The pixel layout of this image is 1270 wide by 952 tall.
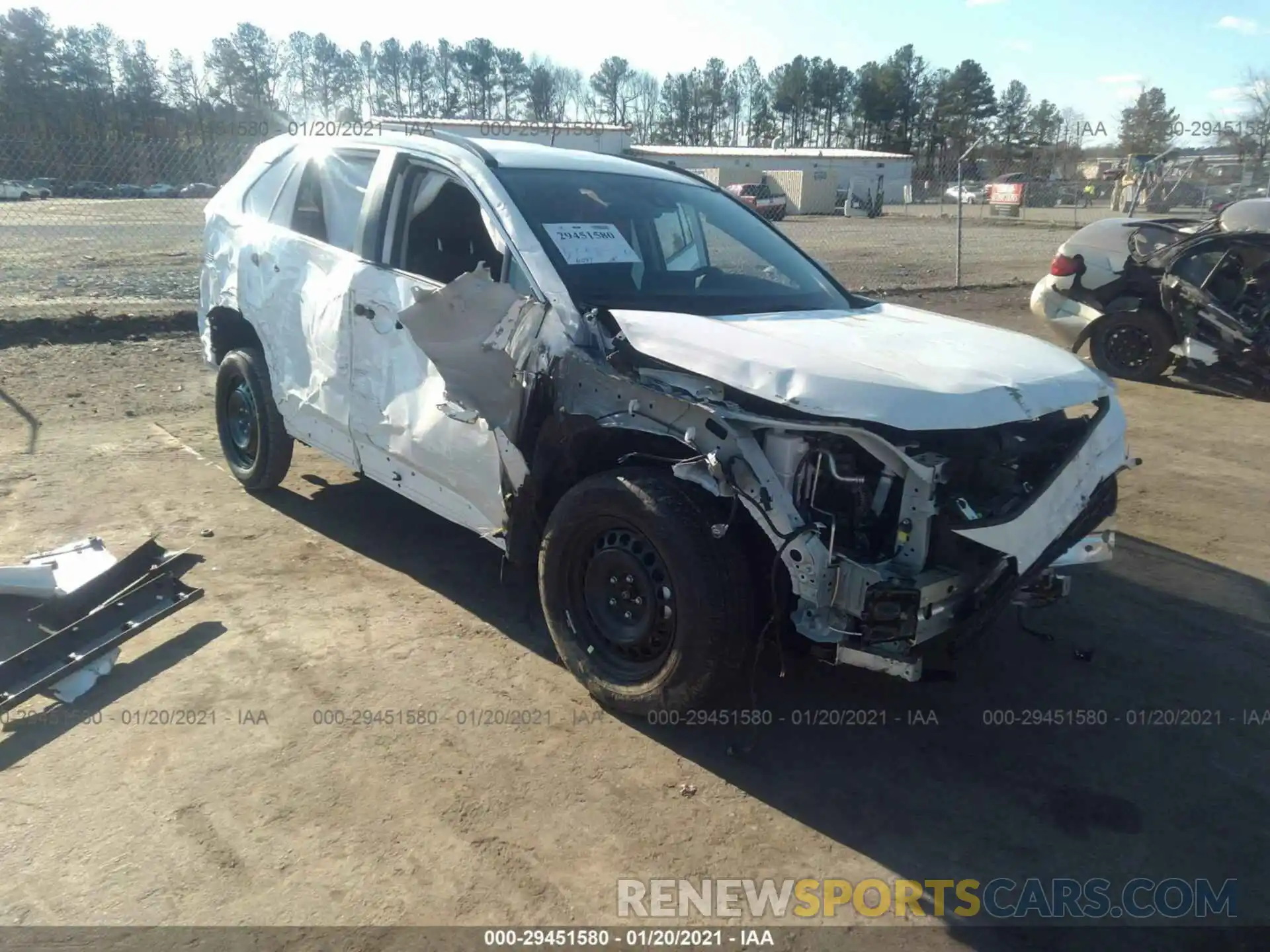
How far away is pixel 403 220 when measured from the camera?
443cm

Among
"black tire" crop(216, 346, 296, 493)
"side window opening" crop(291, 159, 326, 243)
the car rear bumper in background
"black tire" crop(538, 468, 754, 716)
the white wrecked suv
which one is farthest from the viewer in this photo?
the car rear bumper in background

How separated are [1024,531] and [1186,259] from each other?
768 cm

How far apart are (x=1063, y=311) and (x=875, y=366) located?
8037mm

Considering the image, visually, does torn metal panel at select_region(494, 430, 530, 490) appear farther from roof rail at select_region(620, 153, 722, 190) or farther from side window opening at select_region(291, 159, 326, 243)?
roof rail at select_region(620, 153, 722, 190)

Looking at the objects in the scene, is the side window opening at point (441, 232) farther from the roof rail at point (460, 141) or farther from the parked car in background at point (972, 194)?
the parked car in background at point (972, 194)

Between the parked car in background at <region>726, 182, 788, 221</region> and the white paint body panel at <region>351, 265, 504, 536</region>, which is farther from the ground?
the parked car in background at <region>726, 182, 788, 221</region>

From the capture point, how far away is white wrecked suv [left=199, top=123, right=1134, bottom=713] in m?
3.04

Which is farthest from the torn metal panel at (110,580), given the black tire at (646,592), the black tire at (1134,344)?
the black tire at (1134,344)

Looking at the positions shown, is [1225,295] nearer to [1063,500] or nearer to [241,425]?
[1063,500]

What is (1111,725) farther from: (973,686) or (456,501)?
(456,501)

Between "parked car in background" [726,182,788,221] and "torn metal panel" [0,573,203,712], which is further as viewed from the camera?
"parked car in background" [726,182,788,221]

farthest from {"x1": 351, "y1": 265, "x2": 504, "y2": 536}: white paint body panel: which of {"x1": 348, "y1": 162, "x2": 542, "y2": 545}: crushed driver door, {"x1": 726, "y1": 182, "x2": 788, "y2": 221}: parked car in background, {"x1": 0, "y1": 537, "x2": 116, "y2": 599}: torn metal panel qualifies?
{"x1": 726, "y1": 182, "x2": 788, "y2": 221}: parked car in background

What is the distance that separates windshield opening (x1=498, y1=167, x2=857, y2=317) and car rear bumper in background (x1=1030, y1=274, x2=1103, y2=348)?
6.24 meters

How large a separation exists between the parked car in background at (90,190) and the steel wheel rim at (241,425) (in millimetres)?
11177
